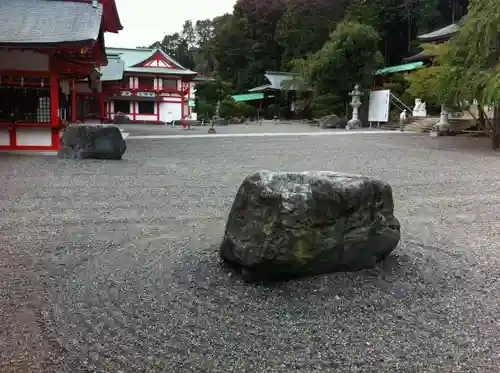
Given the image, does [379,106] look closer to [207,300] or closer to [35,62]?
[35,62]

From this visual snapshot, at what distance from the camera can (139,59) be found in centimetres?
3600

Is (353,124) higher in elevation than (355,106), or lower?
lower

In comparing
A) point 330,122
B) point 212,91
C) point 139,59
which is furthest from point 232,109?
point 330,122

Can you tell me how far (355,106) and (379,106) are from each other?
1.41 m

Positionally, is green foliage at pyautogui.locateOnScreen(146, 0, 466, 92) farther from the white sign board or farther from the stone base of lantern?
the stone base of lantern

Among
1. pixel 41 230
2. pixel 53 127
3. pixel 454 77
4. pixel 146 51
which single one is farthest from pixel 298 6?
pixel 41 230

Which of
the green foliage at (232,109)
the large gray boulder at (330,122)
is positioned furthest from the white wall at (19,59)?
the green foliage at (232,109)

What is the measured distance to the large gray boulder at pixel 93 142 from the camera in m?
10.9

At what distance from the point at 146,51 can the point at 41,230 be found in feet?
112

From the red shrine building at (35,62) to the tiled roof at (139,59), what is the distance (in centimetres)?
2101

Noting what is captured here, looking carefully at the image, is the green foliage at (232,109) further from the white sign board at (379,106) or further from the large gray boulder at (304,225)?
the large gray boulder at (304,225)

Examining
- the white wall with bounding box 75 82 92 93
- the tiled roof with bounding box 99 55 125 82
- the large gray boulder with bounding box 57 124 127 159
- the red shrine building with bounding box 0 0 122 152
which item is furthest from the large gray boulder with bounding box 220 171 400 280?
the tiled roof with bounding box 99 55 125 82

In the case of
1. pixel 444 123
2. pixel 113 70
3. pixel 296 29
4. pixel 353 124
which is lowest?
pixel 353 124

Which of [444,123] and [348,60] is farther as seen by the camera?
[348,60]
